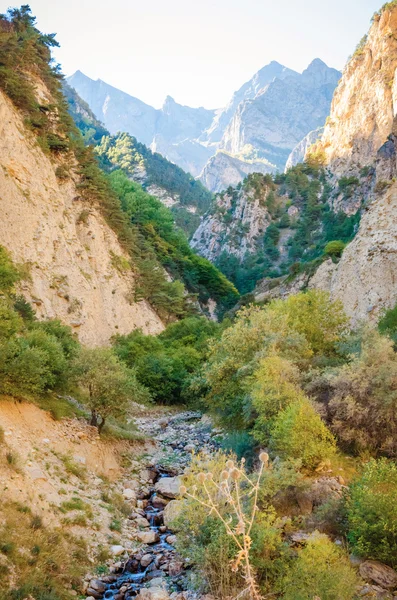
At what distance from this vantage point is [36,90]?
4409cm

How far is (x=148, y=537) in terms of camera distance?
1428cm

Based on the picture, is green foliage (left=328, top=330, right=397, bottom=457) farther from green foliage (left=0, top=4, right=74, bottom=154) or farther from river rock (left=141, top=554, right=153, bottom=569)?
green foliage (left=0, top=4, right=74, bottom=154)

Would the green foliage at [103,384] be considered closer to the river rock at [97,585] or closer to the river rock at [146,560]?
the river rock at [146,560]

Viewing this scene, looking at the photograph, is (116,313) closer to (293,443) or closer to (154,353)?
(154,353)

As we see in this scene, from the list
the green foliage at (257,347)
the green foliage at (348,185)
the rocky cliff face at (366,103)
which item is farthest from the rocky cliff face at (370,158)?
the green foliage at (257,347)

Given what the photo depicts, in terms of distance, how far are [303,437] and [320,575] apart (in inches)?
194

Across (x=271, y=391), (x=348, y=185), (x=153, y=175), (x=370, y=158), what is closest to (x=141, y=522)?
(x=271, y=391)

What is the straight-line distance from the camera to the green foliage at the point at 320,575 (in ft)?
27.0

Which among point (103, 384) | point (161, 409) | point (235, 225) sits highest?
point (235, 225)

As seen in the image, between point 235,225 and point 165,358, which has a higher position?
point 235,225

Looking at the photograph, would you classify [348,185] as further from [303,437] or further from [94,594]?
[94,594]

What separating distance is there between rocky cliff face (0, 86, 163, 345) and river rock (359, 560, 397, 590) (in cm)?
2847

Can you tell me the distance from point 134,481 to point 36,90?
133 feet

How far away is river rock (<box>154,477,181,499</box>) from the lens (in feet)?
57.8
